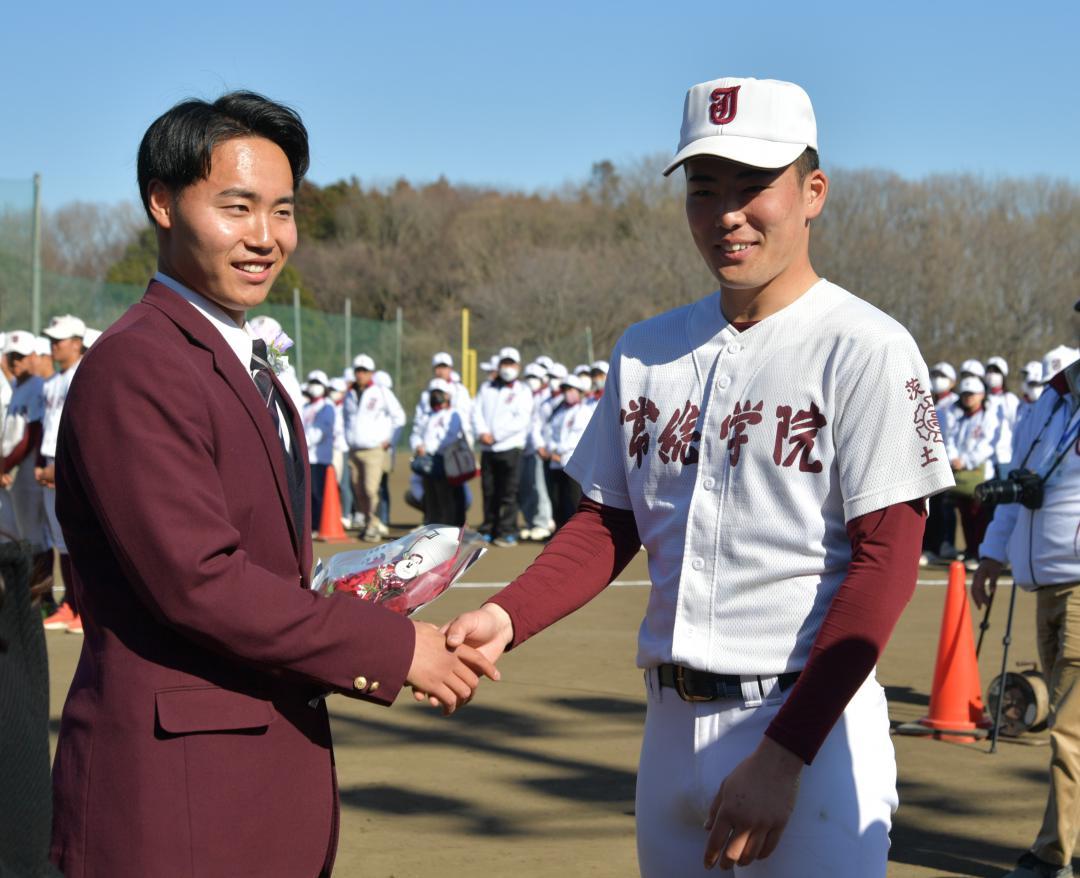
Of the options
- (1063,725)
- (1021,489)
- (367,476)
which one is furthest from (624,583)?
(1063,725)

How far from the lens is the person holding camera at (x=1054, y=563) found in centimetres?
524

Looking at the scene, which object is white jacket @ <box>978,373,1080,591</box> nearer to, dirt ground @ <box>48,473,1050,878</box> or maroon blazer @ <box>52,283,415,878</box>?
dirt ground @ <box>48,473,1050,878</box>

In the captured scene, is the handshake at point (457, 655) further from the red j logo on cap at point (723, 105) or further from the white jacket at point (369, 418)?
the white jacket at point (369, 418)

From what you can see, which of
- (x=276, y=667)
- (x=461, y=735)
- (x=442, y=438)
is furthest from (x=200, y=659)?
(x=442, y=438)

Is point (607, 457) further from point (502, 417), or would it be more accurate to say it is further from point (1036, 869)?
point (502, 417)

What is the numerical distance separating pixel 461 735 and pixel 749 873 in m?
5.00

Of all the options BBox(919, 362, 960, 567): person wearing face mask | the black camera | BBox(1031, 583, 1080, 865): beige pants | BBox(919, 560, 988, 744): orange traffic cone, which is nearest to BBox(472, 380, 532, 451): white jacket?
BBox(919, 362, 960, 567): person wearing face mask

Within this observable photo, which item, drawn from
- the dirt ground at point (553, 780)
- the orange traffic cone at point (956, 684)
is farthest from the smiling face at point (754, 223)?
the orange traffic cone at point (956, 684)

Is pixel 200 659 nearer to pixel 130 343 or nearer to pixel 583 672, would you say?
pixel 130 343

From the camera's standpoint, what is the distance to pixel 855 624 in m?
2.50

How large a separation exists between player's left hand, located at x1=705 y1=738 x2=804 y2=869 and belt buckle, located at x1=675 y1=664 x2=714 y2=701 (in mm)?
216

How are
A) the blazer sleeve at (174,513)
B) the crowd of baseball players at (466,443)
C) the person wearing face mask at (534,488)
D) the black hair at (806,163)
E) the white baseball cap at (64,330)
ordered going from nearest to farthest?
the blazer sleeve at (174,513)
the black hair at (806,163)
the white baseball cap at (64,330)
the crowd of baseball players at (466,443)
the person wearing face mask at (534,488)

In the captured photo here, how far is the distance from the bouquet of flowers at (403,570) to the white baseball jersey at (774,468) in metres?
0.46

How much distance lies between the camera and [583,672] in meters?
9.20
